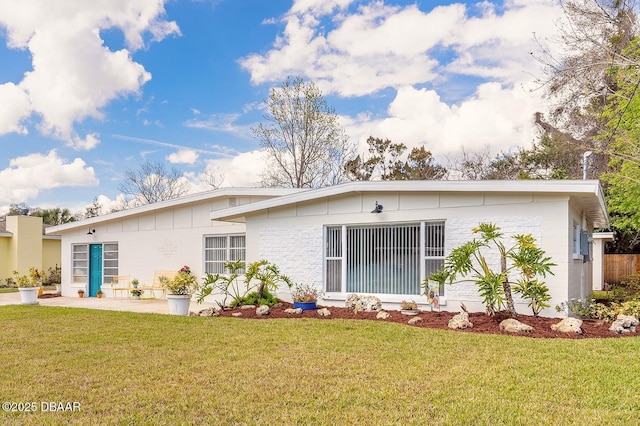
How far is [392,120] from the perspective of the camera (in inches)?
1213

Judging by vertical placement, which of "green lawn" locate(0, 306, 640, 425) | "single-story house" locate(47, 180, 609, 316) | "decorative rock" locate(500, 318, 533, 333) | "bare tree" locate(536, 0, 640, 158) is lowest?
"green lawn" locate(0, 306, 640, 425)

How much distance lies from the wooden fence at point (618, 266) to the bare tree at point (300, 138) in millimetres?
14705

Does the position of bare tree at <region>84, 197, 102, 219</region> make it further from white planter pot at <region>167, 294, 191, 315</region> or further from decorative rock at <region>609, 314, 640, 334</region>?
decorative rock at <region>609, 314, 640, 334</region>

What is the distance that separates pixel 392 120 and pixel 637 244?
1502 cm

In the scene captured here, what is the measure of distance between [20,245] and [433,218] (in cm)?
2209

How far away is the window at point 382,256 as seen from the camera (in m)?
10.9

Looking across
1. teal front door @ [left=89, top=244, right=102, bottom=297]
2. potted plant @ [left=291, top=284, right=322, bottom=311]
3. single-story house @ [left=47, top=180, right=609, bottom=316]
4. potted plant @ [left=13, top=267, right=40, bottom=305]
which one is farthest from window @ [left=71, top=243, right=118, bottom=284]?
potted plant @ [left=291, top=284, right=322, bottom=311]

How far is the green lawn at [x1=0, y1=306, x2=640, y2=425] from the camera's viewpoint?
4391 mm

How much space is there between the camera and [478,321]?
8.96 meters

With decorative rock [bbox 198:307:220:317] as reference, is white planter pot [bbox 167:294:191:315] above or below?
above

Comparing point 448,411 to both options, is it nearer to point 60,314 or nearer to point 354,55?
point 60,314

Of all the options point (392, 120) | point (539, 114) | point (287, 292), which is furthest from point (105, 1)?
A: point (539, 114)

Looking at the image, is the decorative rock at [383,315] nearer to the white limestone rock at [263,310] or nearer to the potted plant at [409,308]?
the potted plant at [409,308]

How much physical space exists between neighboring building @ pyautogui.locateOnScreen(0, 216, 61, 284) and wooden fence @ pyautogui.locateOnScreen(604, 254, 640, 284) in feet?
93.4
